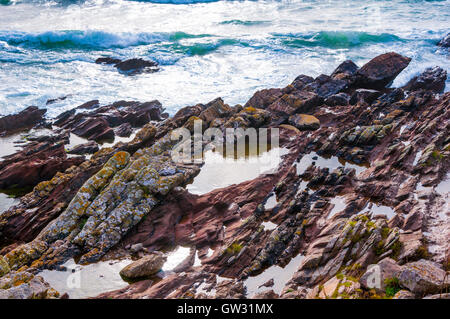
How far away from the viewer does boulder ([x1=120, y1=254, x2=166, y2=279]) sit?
11.6 m

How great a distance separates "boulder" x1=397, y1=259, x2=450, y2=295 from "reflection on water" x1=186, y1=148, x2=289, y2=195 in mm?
9862

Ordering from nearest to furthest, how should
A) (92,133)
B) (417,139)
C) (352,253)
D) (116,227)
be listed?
1. (352,253)
2. (116,227)
3. (417,139)
4. (92,133)

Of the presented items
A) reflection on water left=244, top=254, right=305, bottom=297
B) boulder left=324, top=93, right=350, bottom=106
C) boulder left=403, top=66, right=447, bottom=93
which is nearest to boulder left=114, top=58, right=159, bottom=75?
boulder left=324, top=93, right=350, bottom=106

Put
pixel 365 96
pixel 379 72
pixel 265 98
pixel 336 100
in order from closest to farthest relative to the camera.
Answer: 1. pixel 365 96
2. pixel 336 100
3. pixel 265 98
4. pixel 379 72

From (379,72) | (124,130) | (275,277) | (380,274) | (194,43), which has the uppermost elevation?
(194,43)

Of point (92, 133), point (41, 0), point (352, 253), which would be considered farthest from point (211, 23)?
point (352, 253)

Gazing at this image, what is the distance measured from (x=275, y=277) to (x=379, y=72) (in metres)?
25.0

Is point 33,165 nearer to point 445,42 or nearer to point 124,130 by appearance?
point 124,130

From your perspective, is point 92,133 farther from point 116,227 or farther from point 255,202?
point 255,202

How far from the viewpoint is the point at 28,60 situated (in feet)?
134

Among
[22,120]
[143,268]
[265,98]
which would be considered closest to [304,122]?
[265,98]

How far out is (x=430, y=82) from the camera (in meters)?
27.6

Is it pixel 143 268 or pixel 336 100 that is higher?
pixel 336 100

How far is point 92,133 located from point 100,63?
805 inches
